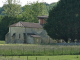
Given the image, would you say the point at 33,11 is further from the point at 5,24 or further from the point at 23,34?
the point at 23,34

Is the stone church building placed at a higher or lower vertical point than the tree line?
lower

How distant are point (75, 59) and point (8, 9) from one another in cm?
8559

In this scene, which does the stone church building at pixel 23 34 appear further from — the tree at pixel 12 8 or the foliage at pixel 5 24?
the tree at pixel 12 8

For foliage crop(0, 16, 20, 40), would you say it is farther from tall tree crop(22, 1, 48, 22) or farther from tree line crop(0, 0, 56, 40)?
tall tree crop(22, 1, 48, 22)

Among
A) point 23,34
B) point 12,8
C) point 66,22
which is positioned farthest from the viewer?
point 12,8

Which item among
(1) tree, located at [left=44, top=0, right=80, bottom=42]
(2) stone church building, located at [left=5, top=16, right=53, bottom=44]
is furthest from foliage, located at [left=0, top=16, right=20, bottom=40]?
(1) tree, located at [left=44, top=0, right=80, bottom=42]

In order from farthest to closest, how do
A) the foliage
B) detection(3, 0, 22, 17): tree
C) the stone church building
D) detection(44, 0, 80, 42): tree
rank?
1. detection(3, 0, 22, 17): tree
2. the foliage
3. the stone church building
4. detection(44, 0, 80, 42): tree

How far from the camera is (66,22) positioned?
6650cm

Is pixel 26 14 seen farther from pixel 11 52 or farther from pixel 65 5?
pixel 11 52

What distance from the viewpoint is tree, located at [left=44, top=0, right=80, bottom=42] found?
216ft

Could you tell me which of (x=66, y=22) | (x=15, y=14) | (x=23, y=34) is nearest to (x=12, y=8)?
(x=15, y=14)

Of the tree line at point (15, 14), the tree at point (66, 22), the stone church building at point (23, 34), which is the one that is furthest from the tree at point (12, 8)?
the tree at point (66, 22)

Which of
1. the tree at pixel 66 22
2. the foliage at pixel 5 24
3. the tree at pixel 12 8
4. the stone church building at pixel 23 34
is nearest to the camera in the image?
the tree at pixel 66 22

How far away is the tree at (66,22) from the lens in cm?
6594
